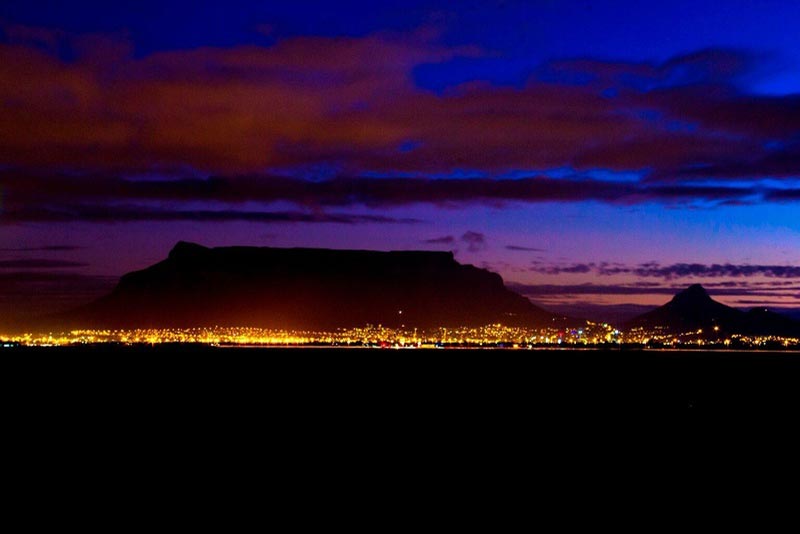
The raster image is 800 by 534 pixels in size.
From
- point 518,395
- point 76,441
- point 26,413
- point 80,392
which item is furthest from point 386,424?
point 80,392

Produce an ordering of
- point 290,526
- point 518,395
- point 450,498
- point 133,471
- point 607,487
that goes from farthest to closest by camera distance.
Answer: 1. point 518,395
2. point 133,471
3. point 607,487
4. point 450,498
5. point 290,526

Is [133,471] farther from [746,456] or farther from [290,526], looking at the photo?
[746,456]

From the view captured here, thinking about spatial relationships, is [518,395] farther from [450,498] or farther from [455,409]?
[450,498]

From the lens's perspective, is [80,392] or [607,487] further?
[80,392]

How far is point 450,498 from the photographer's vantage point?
2359 cm

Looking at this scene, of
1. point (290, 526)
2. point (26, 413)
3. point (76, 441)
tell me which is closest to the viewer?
point (290, 526)

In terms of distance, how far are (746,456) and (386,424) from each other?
53.5 feet

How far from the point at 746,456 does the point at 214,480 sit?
18129 mm

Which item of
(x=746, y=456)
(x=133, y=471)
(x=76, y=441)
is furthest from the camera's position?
(x=76, y=441)

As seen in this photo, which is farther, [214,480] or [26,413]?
[26,413]

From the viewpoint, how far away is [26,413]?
4794cm

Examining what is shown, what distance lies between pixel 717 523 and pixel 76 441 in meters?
24.7

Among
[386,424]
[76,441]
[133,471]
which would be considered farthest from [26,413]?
[133,471]

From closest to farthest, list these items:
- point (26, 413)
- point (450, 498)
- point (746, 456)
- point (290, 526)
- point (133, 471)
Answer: point (290, 526)
point (450, 498)
point (133, 471)
point (746, 456)
point (26, 413)
